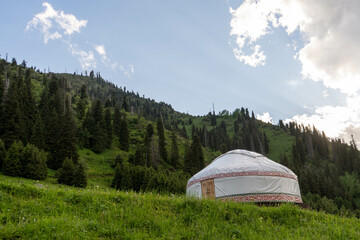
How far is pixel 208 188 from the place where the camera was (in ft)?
51.2

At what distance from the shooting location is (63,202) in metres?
5.62

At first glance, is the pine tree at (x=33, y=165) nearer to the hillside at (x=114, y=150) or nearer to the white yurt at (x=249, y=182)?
the hillside at (x=114, y=150)

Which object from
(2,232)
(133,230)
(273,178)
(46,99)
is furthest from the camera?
(46,99)

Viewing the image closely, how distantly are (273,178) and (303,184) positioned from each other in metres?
46.2

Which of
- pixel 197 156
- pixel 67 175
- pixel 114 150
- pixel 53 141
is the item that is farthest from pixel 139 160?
pixel 67 175

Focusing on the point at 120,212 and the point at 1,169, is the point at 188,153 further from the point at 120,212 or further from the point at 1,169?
the point at 120,212

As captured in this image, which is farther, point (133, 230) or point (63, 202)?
point (63, 202)

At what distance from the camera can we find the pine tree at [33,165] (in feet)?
97.1

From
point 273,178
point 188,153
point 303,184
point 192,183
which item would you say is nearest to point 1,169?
point 192,183

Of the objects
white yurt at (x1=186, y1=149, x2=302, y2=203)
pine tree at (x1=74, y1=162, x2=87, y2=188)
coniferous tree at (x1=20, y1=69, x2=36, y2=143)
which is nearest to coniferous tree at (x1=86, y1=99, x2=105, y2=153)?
coniferous tree at (x1=20, y1=69, x2=36, y2=143)

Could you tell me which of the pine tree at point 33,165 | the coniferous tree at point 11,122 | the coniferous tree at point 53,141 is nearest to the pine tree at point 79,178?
the pine tree at point 33,165

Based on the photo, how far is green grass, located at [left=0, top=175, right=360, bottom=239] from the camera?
4.41m

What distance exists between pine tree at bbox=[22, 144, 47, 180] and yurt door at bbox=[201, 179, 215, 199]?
75.3 feet

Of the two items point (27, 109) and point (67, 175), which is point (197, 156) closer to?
point (67, 175)
